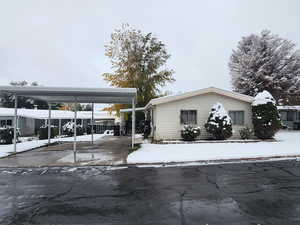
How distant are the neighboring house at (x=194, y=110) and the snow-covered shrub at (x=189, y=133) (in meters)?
0.66

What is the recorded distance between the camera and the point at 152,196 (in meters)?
4.68

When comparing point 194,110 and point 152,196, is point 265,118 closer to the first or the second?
point 194,110

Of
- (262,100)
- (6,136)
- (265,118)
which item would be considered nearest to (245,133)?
(265,118)

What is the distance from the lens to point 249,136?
14602 mm

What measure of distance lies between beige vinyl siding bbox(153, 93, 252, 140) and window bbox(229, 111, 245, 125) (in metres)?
0.21

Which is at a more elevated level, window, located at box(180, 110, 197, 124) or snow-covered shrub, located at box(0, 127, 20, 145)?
window, located at box(180, 110, 197, 124)

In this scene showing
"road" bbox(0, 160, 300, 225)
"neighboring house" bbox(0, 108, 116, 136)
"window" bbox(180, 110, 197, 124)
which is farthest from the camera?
"neighboring house" bbox(0, 108, 116, 136)

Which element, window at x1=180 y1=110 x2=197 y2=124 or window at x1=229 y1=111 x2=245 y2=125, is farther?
window at x1=229 y1=111 x2=245 y2=125

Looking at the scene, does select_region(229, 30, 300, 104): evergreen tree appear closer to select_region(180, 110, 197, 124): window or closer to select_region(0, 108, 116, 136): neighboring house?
select_region(180, 110, 197, 124): window

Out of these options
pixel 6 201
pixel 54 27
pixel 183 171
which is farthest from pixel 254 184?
pixel 54 27

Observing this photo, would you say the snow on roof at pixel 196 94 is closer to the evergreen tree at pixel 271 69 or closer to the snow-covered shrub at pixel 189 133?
the snow-covered shrub at pixel 189 133

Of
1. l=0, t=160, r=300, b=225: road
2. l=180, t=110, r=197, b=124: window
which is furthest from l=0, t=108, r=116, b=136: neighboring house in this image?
l=0, t=160, r=300, b=225: road

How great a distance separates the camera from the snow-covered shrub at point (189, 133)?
13742 mm

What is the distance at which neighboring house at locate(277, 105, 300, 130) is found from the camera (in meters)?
27.0
